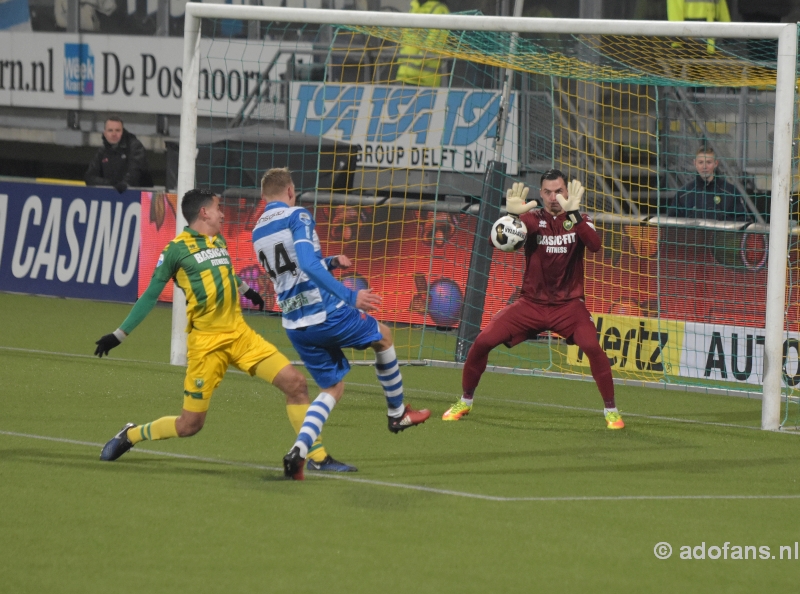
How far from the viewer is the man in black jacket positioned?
683 inches

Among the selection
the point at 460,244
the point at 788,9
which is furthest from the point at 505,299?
the point at 788,9

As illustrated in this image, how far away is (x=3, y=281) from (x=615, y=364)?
8836mm

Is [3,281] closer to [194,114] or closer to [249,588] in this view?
[194,114]

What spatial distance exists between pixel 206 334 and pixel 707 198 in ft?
23.3

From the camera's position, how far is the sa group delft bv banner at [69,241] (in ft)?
56.0

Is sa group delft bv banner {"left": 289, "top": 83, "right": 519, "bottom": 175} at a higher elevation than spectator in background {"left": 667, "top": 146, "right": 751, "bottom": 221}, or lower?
higher

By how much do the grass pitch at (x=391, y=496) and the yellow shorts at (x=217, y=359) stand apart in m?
0.48

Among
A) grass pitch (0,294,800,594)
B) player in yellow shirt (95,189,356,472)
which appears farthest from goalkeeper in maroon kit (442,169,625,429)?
player in yellow shirt (95,189,356,472)

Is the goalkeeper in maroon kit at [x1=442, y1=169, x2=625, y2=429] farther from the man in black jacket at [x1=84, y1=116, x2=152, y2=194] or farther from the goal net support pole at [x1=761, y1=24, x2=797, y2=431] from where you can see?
the man in black jacket at [x1=84, y1=116, x2=152, y2=194]

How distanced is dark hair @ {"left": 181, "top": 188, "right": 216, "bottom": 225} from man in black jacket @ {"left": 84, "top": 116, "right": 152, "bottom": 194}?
9.53 metres

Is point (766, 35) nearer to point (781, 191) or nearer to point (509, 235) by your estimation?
point (781, 191)

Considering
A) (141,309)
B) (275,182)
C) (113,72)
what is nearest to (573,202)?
(275,182)

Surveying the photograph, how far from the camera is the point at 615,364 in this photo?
41.8 feet

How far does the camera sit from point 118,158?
1752 cm
